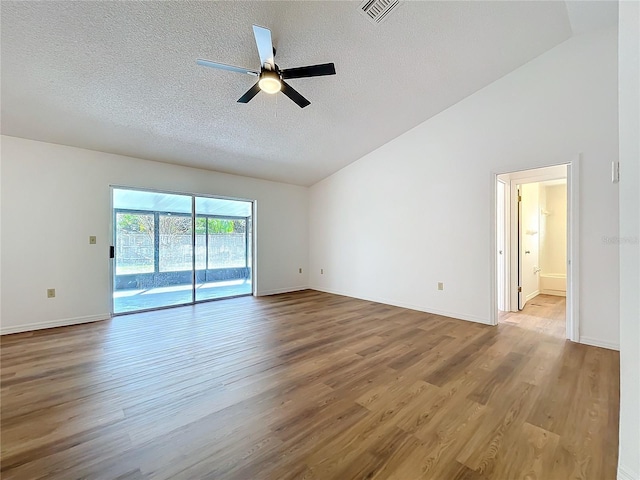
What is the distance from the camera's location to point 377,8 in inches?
99.3

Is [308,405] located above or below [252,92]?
below

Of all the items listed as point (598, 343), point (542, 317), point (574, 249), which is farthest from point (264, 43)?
point (542, 317)

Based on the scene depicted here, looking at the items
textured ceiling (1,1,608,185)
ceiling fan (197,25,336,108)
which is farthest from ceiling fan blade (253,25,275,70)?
textured ceiling (1,1,608,185)

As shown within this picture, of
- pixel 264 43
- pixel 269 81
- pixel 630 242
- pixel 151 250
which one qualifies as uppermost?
pixel 264 43

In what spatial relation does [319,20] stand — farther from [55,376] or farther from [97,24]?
[55,376]

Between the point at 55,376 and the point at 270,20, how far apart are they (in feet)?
12.4

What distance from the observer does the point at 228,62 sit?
9.36 feet

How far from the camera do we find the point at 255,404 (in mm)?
2014

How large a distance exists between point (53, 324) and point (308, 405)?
4139mm

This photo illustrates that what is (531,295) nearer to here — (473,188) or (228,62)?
(473,188)

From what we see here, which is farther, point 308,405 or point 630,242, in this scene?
point 308,405

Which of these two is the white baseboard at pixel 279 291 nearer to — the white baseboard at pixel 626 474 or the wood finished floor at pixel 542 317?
the wood finished floor at pixel 542 317

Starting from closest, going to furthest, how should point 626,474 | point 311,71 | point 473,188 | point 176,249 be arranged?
point 626,474 → point 311,71 → point 473,188 → point 176,249

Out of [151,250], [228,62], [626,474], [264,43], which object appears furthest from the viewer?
[151,250]
